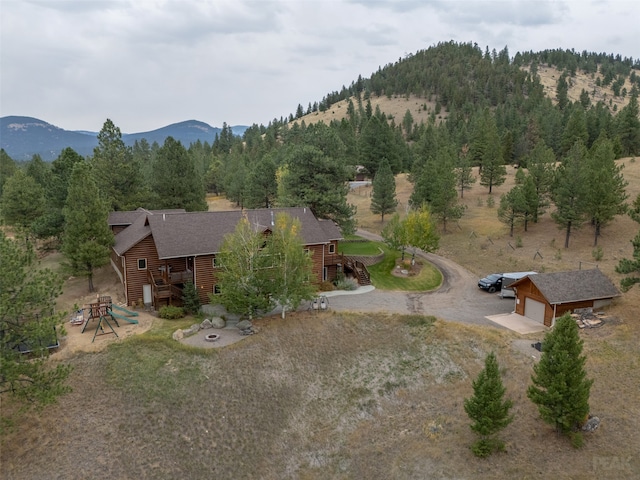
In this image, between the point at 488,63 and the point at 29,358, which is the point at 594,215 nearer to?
the point at 29,358

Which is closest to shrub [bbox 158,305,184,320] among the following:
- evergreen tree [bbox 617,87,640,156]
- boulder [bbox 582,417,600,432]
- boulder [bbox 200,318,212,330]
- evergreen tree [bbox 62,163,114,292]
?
boulder [bbox 200,318,212,330]

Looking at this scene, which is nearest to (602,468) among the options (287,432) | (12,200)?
(287,432)

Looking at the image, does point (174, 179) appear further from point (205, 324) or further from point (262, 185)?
point (205, 324)

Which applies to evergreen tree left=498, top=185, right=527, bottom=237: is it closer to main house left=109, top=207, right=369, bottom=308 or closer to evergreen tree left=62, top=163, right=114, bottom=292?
main house left=109, top=207, right=369, bottom=308

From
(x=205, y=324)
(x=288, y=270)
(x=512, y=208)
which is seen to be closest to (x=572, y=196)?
(x=512, y=208)

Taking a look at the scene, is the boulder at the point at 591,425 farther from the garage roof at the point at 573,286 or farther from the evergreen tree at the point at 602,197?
the evergreen tree at the point at 602,197
